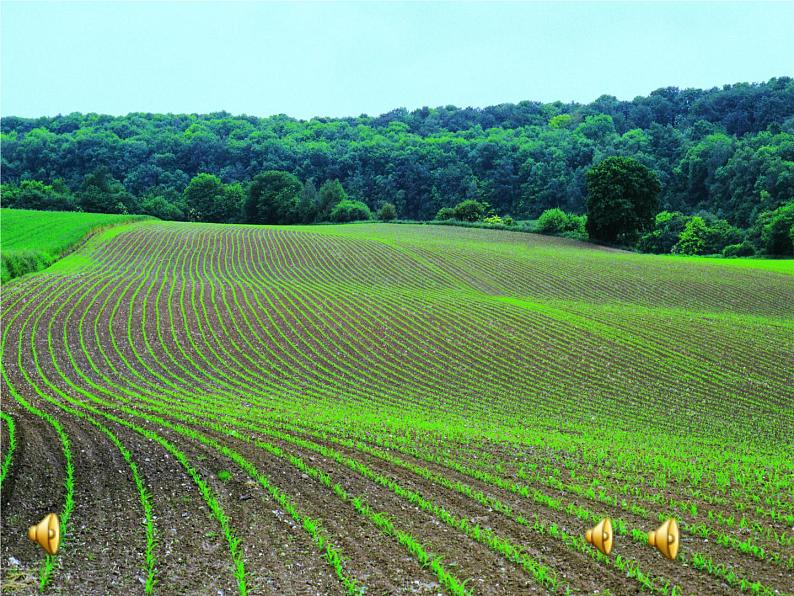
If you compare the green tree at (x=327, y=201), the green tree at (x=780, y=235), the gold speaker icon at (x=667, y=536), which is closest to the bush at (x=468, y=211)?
the green tree at (x=327, y=201)

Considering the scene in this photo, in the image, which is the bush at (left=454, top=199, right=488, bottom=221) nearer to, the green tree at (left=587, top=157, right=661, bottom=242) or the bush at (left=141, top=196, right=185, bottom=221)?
the green tree at (left=587, top=157, right=661, bottom=242)

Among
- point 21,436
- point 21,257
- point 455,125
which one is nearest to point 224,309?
point 21,257

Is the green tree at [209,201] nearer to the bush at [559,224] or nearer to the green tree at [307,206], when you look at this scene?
the green tree at [307,206]

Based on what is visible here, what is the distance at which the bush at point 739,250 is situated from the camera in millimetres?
88438

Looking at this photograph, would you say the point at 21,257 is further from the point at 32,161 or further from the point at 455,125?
the point at 455,125

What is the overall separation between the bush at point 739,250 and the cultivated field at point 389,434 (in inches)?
1647

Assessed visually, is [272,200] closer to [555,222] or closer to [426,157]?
[426,157]

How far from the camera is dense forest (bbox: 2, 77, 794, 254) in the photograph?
373 ft

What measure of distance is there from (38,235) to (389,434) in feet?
207

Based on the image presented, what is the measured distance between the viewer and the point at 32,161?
398ft

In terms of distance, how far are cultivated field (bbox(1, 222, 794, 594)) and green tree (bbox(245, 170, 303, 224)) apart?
6324 centimetres

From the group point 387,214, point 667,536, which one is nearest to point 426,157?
point 387,214

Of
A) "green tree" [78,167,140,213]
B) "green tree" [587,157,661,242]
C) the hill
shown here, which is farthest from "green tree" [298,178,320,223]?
"green tree" [587,157,661,242]

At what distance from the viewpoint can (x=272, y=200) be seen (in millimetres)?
113875
